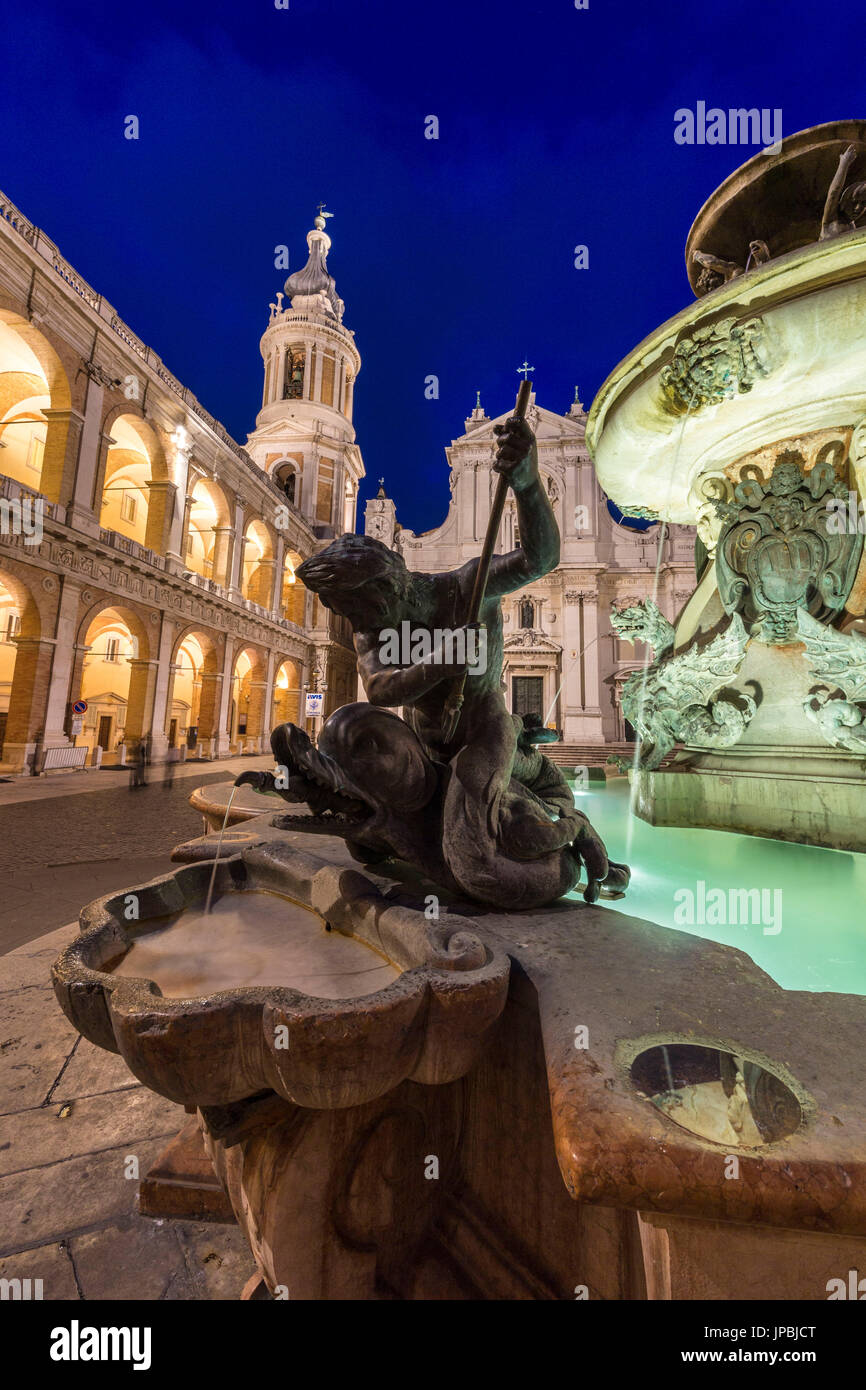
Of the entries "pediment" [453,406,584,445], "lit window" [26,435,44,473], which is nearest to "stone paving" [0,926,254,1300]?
"lit window" [26,435,44,473]

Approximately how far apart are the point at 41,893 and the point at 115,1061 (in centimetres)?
273

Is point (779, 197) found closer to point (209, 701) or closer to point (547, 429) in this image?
point (209, 701)

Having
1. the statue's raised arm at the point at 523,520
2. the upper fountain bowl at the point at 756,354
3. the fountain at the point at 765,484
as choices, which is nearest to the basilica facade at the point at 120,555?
the upper fountain bowl at the point at 756,354

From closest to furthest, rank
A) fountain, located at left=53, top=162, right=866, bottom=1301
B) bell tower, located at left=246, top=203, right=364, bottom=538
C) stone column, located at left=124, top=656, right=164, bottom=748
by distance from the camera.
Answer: fountain, located at left=53, top=162, right=866, bottom=1301 < stone column, located at left=124, top=656, right=164, bottom=748 < bell tower, located at left=246, top=203, right=364, bottom=538

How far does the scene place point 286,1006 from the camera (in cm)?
108

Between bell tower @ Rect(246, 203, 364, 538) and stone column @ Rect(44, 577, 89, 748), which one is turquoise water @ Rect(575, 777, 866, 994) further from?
bell tower @ Rect(246, 203, 364, 538)

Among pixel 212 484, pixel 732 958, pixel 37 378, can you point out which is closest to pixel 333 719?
pixel 732 958

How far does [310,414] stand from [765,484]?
34.9m

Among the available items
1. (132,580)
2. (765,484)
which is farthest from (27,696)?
(765,484)

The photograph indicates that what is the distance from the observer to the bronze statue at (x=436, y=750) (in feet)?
6.08

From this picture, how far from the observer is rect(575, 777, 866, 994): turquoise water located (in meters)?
2.35

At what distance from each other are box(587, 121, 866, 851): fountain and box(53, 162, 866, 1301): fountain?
7cm

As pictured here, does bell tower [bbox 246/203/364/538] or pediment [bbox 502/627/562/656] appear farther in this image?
bell tower [bbox 246/203/364/538]
